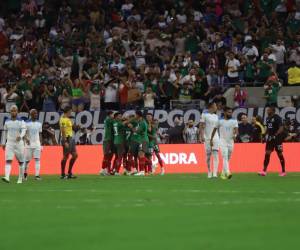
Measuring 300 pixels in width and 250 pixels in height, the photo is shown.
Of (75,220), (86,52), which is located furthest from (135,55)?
(75,220)

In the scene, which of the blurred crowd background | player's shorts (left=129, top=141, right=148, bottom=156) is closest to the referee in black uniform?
the blurred crowd background

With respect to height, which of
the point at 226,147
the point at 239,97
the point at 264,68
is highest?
the point at 264,68

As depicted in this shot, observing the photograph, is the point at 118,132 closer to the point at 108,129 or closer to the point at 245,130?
the point at 108,129

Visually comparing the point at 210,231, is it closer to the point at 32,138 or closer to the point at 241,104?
the point at 32,138

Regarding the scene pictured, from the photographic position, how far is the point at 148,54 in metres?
37.5

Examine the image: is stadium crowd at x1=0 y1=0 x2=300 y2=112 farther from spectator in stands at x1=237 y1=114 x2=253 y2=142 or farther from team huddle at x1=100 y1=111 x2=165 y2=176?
team huddle at x1=100 y1=111 x2=165 y2=176

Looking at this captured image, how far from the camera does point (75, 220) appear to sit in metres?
12.8

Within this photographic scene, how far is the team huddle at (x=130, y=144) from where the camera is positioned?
3170cm

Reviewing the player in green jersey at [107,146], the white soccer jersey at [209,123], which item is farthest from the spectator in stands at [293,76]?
the white soccer jersey at [209,123]

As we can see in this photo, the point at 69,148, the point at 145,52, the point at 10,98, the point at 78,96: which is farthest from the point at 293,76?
the point at 10,98

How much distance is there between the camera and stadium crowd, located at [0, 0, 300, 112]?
116 feet

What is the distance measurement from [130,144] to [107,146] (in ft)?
2.92

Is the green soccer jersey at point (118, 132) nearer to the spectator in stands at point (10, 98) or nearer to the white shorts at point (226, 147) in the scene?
the white shorts at point (226, 147)

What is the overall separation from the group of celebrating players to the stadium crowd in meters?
2.74
